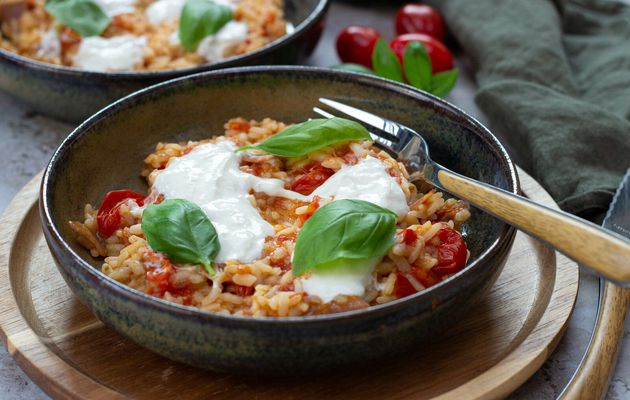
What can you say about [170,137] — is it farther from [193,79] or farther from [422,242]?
[422,242]

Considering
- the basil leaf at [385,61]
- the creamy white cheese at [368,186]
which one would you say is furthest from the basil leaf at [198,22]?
the creamy white cheese at [368,186]

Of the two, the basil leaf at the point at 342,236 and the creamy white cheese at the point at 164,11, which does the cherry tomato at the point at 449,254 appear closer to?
the basil leaf at the point at 342,236

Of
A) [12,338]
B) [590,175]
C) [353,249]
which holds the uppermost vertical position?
[353,249]

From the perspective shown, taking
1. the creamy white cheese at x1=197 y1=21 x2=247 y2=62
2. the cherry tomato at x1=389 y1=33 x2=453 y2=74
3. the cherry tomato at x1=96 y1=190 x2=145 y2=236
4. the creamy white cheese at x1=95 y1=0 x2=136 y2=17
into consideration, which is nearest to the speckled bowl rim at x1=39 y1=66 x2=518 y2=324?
the cherry tomato at x1=96 y1=190 x2=145 y2=236

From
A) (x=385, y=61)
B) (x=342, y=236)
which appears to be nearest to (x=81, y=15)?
(x=385, y=61)

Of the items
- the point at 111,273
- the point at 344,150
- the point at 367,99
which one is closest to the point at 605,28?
the point at 367,99

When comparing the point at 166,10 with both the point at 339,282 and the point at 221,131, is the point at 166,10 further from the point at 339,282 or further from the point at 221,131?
the point at 339,282
